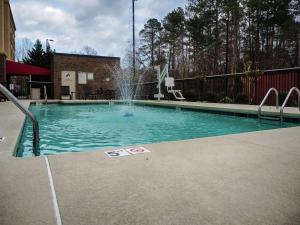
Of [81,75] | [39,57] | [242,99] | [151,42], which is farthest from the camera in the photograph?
[151,42]

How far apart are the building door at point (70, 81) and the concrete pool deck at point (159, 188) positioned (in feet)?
51.9

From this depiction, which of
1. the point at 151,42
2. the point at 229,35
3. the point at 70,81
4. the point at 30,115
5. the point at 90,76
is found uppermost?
the point at 151,42

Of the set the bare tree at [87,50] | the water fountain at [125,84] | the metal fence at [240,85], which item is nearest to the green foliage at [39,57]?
the water fountain at [125,84]

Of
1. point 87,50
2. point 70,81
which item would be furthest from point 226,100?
point 87,50

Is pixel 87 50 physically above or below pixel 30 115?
above

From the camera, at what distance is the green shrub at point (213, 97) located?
11.3 metres

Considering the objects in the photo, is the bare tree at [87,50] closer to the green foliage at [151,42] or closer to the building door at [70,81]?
the green foliage at [151,42]

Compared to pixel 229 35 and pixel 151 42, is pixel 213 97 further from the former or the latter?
pixel 151 42

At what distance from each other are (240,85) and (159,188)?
9.45m

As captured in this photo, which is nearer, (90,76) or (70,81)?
(70,81)

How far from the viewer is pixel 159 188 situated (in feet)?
5.56

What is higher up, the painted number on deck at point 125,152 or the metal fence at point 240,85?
the metal fence at point 240,85

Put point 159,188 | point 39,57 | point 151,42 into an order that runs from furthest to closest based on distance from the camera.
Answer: point 151,42
point 39,57
point 159,188

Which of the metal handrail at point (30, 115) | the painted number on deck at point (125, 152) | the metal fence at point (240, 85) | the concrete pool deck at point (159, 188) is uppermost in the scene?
the metal fence at point (240, 85)
